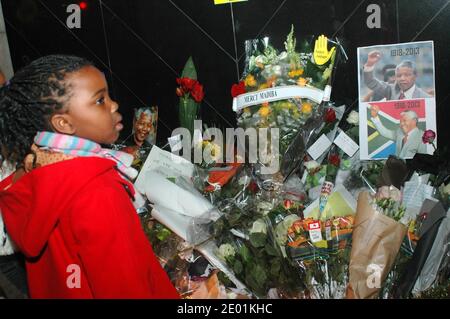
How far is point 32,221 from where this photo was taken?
1.16m

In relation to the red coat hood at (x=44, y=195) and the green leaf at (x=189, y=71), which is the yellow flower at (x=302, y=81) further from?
the red coat hood at (x=44, y=195)

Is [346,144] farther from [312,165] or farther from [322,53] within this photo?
[322,53]

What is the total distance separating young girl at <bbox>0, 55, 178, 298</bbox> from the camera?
3.75 feet

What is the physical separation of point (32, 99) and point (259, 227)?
0.84m

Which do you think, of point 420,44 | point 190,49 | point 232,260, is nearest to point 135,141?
point 190,49

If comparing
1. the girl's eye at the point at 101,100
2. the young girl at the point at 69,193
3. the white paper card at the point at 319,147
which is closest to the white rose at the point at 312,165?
the white paper card at the point at 319,147

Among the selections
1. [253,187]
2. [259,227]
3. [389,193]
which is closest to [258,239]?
[259,227]

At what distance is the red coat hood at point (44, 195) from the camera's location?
1.14 metres

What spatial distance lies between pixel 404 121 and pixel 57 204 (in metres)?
1.58

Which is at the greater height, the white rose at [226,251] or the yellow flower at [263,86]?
the yellow flower at [263,86]

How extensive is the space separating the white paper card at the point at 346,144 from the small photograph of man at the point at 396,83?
0.22 metres

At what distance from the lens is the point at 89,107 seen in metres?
1.23

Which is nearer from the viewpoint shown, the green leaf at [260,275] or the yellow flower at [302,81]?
the green leaf at [260,275]

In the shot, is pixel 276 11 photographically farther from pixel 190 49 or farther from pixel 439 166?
pixel 439 166
